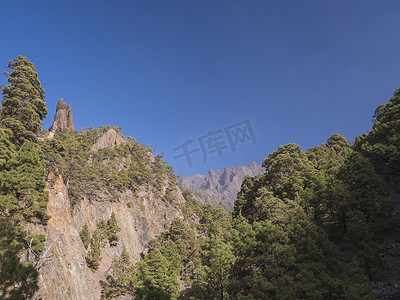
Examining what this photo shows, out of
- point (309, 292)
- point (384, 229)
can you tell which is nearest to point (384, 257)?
point (384, 229)

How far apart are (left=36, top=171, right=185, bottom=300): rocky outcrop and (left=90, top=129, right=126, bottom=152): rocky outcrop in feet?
71.6

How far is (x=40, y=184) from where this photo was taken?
1681 centimetres

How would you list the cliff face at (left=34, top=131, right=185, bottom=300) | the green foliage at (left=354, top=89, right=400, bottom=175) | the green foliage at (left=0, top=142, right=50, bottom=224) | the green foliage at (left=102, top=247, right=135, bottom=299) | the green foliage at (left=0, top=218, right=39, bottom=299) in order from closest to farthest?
the green foliage at (left=0, top=218, right=39, bottom=299) < the green foliage at (left=0, top=142, right=50, bottom=224) < the cliff face at (left=34, top=131, right=185, bottom=300) < the green foliage at (left=354, top=89, right=400, bottom=175) < the green foliage at (left=102, top=247, right=135, bottom=299)

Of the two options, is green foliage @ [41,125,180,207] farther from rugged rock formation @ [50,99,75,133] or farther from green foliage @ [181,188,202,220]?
rugged rock formation @ [50,99,75,133]

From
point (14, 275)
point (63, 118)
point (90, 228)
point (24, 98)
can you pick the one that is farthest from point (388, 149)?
point (63, 118)

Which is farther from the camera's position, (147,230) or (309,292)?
(147,230)

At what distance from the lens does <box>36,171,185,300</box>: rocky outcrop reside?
19.8 metres

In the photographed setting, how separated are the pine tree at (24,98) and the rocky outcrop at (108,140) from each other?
46576 mm

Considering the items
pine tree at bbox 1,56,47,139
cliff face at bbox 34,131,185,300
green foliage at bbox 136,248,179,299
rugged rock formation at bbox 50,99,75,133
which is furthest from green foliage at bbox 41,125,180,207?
rugged rock formation at bbox 50,99,75,133

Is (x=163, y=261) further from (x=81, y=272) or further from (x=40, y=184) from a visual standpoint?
(x=40, y=184)

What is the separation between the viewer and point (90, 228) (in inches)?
1658

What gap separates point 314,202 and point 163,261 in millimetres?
22337

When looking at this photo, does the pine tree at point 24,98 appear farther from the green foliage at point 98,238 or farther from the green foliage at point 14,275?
the green foliage at point 98,238

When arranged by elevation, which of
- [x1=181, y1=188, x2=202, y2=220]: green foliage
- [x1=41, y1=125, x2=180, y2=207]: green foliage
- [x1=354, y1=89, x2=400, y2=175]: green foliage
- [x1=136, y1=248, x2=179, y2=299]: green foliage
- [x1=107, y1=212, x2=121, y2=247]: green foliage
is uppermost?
[x1=41, y1=125, x2=180, y2=207]: green foliage
